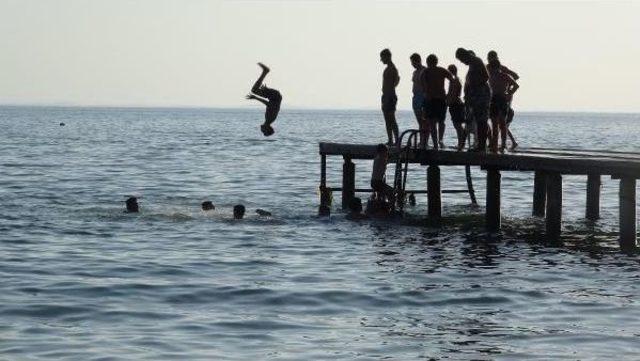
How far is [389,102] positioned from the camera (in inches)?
974

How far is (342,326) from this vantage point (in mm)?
15070

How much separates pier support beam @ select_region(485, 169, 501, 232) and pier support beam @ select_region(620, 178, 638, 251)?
3331mm

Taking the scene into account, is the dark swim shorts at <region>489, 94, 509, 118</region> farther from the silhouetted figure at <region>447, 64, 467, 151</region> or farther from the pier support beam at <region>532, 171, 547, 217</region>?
the pier support beam at <region>532, 171, 547, 217</region>

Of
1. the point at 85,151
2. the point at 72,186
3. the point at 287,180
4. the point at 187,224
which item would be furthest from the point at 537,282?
the point at 85,151

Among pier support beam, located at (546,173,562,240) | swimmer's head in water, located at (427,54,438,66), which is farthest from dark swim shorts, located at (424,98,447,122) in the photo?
pier support beam, located at (546,173,562,240)

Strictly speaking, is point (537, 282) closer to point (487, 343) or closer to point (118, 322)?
point (487, 343)

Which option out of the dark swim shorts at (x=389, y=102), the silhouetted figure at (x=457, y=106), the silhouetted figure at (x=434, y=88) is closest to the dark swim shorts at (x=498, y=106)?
the silhouetted figure at (x=434, y=88)

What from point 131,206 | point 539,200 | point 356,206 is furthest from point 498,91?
point 131,206

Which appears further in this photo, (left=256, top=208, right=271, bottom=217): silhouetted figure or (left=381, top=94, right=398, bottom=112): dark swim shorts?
(left=256, top=208, right=271, bottom=217): silhouetted figure

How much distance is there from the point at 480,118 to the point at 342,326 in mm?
7951

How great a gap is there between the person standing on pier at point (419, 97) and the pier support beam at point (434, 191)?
1.09 meters

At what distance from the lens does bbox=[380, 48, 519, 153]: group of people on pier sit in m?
21.9

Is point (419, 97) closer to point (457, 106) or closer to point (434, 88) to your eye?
point (457, 106)

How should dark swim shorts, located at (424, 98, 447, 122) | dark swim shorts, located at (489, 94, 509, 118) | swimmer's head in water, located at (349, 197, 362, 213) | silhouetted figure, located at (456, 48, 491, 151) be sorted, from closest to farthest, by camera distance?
1. silhouetted figure, located at (456, 48, 491, 151)
2. dark swim shorts, located at (489, 94, 509, 118)
3. dark swim shorts, located at (424, 98, 447, 122)
4. swimmer's head in water, located at (349, 197, 362, 213)
